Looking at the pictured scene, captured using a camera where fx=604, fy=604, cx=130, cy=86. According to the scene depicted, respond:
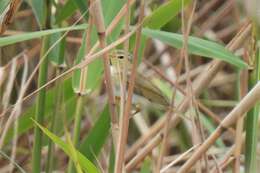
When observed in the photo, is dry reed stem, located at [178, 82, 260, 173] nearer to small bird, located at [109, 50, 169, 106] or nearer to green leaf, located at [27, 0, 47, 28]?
small bird, located at [109, 50, 169, 106]

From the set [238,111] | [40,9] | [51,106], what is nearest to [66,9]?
[40,9]

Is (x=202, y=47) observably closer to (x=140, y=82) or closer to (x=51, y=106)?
(x=140, y=82)

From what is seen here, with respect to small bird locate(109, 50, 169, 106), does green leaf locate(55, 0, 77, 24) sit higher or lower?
higher

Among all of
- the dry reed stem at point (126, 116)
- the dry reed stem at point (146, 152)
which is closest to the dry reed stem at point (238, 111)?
the dry reed stem at point (126, 116)

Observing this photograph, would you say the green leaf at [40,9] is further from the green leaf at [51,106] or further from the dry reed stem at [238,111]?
the dry reed stem at [238,111]

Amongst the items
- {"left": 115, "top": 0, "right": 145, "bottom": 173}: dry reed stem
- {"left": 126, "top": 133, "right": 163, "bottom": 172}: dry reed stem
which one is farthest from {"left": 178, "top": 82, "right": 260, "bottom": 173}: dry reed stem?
{"left": 126, "top": 133, "right": 163, "bottom": 172}: dry reed stem

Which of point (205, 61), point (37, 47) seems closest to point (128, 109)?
point (37, 47)
